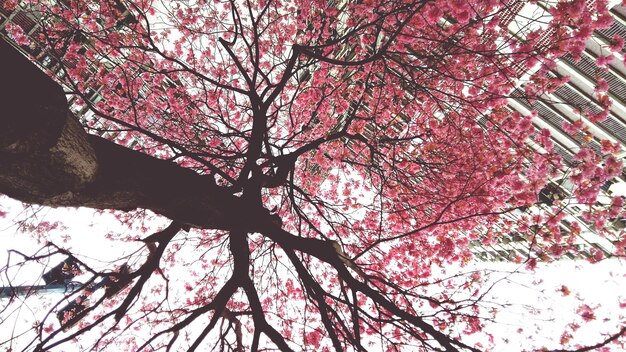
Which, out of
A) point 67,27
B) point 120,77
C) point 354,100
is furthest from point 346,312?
point 67,27

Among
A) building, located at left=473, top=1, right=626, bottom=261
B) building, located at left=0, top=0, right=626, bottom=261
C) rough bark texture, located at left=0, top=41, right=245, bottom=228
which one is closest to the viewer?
rough bark texture, located at left=0, top=41, right=245, bottom=228

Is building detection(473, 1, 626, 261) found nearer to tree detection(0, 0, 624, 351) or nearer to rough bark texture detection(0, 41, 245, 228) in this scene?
tree detection(0, 0, 624, 351)

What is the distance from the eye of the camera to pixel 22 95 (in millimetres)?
1899

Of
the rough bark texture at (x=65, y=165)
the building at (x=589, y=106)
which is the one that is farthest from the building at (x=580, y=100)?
the rough bark texture at (x=65, y=165)

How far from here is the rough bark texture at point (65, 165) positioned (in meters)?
1.91

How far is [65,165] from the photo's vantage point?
2.33 metres

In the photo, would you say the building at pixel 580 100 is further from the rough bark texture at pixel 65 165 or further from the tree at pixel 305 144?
the rough bark texture at pixel 65 165

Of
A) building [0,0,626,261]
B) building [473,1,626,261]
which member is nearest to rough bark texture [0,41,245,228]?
building [0,0,626,261]

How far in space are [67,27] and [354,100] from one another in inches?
489

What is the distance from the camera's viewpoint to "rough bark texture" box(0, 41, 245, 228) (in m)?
1.91

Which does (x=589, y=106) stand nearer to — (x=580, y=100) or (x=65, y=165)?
(x=580, y=100)

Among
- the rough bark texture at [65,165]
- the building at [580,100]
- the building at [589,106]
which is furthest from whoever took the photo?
the building at [580,100]

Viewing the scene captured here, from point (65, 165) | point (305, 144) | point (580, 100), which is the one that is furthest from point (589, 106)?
point (65, 165)

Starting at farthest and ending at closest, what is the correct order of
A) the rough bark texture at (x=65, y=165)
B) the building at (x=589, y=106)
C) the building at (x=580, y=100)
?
the building at (x=580, y=100), the building at (x=589, y=106), the rough bark texture at (x=65, y=165)
